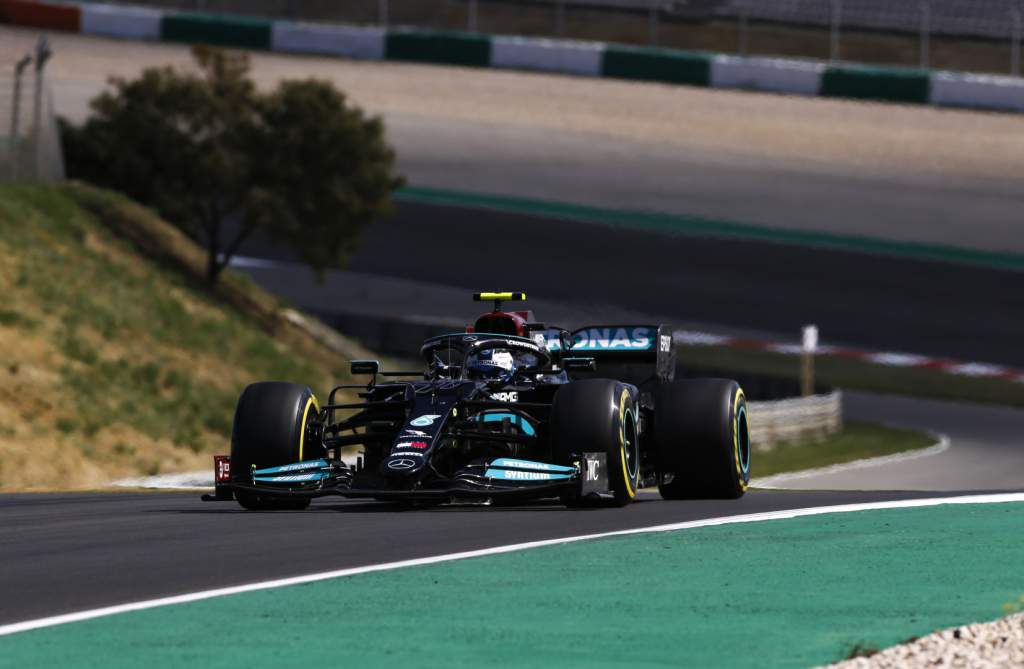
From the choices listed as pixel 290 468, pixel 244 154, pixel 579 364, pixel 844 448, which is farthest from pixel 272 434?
pixel 244 154

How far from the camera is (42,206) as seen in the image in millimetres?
36719

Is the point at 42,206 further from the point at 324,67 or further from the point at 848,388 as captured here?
the point at 324,67

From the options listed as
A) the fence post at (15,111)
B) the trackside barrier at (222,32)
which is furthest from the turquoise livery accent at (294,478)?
the trackside barrier at (222,32)

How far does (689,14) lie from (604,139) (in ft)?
15.0

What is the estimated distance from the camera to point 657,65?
186 ft

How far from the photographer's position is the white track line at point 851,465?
2920 cm

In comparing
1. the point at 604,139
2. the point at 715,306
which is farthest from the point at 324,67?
the point at 715,306

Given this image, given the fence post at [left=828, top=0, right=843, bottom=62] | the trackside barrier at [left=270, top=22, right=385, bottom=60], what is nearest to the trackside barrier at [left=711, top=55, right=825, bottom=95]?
the fence post at [left=828, top=0, right=843, bottom=62]

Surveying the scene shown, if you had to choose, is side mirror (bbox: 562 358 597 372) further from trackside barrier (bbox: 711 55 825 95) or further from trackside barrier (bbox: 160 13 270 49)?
trackside barrier (bbox: 160 13 270 49)

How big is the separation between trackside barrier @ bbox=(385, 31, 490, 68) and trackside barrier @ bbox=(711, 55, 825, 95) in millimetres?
6816

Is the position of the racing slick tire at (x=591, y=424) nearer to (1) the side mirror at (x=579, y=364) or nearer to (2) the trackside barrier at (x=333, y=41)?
(1) the side mirror at (x=579, y=364)

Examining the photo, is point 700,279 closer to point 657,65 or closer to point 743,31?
point 657,65

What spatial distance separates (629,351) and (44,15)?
47.5 meters

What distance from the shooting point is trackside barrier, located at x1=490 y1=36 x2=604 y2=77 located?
57.5m
